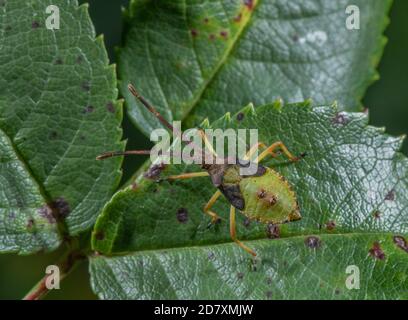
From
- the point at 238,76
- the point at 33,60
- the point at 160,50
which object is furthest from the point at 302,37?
the point at 33,60

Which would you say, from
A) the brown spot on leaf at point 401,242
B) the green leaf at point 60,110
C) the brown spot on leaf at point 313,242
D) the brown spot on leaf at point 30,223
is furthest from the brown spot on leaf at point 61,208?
the brown spot on leaf at point 401,242

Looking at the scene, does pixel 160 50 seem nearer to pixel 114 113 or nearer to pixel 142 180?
pixel 114 113

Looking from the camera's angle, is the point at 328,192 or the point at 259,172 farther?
the point at 259,172

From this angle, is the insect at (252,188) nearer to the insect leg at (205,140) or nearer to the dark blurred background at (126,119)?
the insect leg at (205,140)

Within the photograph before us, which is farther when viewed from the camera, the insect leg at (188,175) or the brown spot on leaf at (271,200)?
the brown spot on leaf at (271,200)

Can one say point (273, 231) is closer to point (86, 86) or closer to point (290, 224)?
point (290, 224)

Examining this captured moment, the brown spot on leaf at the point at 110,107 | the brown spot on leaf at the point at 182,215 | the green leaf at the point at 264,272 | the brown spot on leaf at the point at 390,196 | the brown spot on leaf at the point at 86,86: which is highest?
the brown spot on leaf at the point at 86,86
